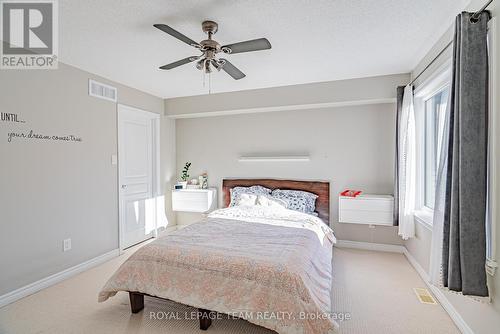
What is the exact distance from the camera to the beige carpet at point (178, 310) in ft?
6.75

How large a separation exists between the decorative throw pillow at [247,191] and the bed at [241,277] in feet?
4.62

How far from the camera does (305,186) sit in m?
4.06

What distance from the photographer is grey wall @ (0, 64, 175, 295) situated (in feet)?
8.13

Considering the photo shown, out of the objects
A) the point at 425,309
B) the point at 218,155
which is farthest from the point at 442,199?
the point at 218,155

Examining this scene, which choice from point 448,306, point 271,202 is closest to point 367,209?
point 271,202

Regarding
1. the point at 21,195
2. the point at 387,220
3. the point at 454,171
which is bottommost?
the point at 387,220

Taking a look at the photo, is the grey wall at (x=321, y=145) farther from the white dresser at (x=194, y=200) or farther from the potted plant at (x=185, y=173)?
the white dresser at (x=194, y=200)

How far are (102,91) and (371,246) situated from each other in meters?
4.27

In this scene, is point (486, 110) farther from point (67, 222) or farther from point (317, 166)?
point (67, 222)

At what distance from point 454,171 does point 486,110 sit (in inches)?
16.5

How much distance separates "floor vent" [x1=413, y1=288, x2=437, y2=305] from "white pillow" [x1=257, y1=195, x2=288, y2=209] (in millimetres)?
1780

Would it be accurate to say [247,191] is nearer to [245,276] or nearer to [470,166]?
[245,276]

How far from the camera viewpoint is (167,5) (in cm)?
193

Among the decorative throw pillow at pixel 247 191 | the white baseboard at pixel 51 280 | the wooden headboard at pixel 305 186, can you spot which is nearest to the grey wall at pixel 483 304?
the wooden headboard at pixel 305 186
